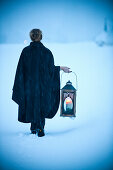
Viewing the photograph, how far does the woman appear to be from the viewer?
1.51 metres

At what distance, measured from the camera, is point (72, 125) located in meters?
1.79

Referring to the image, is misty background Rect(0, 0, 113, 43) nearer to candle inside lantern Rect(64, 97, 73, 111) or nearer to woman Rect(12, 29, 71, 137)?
woman Rect(12, 29, 71, 137)

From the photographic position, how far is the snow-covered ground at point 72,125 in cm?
173

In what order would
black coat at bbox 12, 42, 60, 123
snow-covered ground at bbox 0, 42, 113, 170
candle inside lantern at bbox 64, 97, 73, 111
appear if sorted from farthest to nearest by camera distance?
1. snow-covered ground at bbox 0, 42, 113, 170
2. candle inside lantern at bbox 64, 97, 73, 111
3. black coat at bbox 12, 42, 60, 123

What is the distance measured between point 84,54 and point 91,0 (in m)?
0.58

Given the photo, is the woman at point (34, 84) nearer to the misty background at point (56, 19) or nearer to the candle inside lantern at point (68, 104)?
the candle inside lantern at point (68, 104)

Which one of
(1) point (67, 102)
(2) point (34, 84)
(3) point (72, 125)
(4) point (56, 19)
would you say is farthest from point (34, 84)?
(4) point (56, 19)

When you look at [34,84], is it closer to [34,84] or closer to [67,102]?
[34,84]

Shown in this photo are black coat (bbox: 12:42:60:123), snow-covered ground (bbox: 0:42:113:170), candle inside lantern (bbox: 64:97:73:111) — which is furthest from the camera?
snow-covered ground (bbox: 0:42:113:170)

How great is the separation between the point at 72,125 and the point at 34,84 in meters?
0.62

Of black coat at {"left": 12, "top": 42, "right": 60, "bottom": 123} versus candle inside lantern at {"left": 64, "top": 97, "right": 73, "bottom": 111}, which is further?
candle inside lantern at {"left": 64, "top": 97, "right": 73, "bottom": 111}

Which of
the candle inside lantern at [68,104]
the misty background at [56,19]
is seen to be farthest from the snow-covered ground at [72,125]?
the candle inside lantern at [68,104]

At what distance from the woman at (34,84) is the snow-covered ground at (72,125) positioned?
0.30 meters

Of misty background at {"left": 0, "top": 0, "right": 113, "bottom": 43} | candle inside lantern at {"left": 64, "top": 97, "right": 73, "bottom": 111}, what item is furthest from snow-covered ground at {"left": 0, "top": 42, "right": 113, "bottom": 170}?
candle inside lantern at {"left": 64, "top": 97, "right": 73, "bottom": 111}
